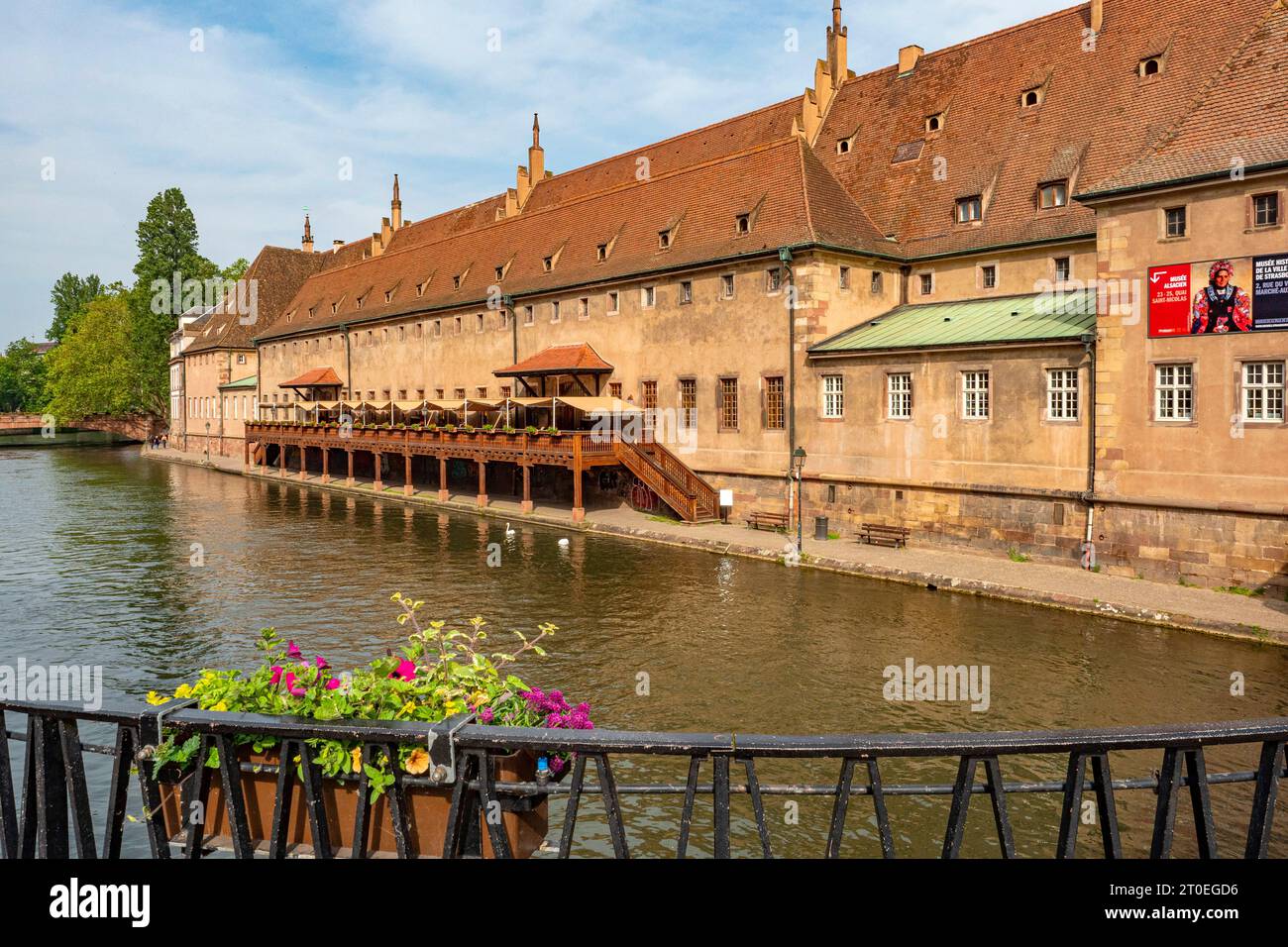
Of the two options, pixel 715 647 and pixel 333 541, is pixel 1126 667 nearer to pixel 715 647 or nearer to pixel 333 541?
pixel 715 647

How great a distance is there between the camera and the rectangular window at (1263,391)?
2034 cm

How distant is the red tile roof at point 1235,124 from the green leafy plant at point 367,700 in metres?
21.0

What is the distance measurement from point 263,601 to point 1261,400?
22171mm

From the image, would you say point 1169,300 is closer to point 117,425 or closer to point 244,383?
point 244,383

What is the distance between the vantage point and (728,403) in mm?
34031

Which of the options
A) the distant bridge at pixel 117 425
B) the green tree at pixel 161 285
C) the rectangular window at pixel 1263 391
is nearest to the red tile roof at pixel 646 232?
the rectangular window at pixel 1263 391

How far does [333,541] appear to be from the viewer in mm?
32344

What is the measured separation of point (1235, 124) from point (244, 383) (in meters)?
68.8

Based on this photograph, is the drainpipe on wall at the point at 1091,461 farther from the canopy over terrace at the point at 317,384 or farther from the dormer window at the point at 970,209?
the canopy over terrace at the point at 317,384

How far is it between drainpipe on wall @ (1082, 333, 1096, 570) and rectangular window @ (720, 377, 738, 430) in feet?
41.3

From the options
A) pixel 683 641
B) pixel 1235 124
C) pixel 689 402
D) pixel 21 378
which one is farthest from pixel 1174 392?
pixel 21 378
